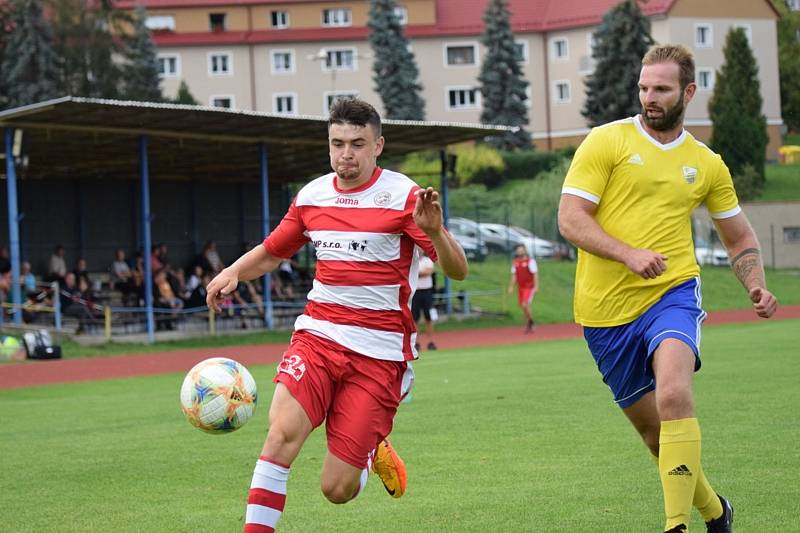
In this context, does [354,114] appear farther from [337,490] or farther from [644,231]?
[337,490]

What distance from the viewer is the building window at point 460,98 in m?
80.2

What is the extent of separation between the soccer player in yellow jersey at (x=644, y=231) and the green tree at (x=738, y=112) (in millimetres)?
58008

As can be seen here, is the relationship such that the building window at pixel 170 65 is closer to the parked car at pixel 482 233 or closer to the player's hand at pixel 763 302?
the parked car at pixel 482 233

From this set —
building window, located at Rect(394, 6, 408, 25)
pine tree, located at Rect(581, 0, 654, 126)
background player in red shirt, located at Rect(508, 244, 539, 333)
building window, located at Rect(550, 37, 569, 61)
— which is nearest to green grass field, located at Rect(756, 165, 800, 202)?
pine tree, located at Rect(581, 0, 654, 126)

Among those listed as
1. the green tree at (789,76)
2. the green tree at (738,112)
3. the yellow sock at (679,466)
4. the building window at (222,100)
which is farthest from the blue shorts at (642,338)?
the green tree at (789,76)

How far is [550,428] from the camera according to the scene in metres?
11.1

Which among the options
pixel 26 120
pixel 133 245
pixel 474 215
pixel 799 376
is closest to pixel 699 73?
pixel 474 215

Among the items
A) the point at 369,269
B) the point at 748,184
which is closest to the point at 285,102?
the point at 748,184

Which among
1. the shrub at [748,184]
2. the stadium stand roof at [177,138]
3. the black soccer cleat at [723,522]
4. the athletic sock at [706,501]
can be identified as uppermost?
the stadium stand roof at [177,138]

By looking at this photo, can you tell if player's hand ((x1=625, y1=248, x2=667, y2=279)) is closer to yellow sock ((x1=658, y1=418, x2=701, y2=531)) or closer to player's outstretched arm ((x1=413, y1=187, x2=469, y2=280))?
yellow sock ((x1=658, y1=418, x2=701, y2=531))

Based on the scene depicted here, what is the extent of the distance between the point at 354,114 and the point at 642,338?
188 centimetres

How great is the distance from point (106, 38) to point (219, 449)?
5469 centimetres

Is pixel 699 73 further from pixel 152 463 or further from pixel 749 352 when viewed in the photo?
pixel 152 463

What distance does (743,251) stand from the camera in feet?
22.9
